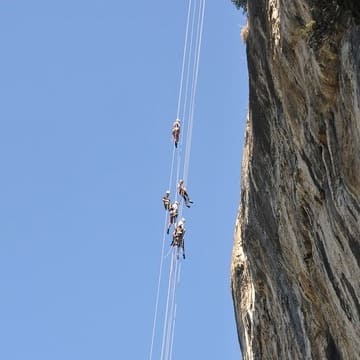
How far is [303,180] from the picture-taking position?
15578 millimetres

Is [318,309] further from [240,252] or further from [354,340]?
[240,252]

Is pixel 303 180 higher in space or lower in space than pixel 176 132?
lower

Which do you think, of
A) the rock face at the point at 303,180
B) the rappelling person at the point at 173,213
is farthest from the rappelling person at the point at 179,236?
the rock face at the point at 303,180

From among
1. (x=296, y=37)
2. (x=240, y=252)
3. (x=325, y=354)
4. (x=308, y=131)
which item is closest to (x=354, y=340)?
(x=325, y=354)

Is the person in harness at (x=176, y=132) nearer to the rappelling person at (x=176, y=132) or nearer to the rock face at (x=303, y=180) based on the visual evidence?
the rappelling person at (x=176, y=132)

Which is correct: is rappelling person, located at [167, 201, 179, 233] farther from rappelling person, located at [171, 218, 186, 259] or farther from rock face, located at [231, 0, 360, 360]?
rock face, located at [231, 0, 360, 360]

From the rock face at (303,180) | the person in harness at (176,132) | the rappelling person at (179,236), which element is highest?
the person in harness at (176,132)

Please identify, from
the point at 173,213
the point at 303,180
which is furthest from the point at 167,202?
the point at 303,180

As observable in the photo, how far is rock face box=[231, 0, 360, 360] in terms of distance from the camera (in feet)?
43.5

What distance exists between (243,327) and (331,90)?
29.5ft

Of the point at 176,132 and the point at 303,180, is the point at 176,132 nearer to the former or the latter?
the point at 176,132

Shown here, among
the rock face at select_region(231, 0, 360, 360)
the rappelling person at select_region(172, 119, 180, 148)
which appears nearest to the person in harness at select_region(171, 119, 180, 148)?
the rappelling person at select_region(172, 119, 180, 148)

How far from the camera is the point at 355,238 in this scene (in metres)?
13.7

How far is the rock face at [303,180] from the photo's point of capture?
13.3 meters
